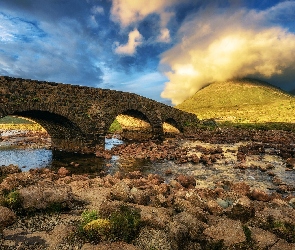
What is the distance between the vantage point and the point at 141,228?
4.96 meters

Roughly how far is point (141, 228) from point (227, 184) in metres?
6.10

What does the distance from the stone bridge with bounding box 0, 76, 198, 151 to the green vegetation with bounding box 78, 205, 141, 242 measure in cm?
1206

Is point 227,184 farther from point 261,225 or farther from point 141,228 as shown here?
point 141,228

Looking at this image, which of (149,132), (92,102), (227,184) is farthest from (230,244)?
(149,132)

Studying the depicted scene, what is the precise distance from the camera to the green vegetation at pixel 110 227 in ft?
15.0

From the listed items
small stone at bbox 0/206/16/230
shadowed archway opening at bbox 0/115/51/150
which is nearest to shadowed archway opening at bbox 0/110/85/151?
shadowed archway opening at bbox 0/115/51/150

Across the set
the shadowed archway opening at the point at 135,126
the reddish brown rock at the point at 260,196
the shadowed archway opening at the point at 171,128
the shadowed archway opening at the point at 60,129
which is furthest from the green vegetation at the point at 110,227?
the shadowed archway opening at the point at 171,128

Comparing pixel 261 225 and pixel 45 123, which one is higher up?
pixel 45 123

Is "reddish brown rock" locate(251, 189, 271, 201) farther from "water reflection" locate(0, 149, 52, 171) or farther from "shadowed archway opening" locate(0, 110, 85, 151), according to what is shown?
"shadowed archway opening" locate(0, 110, 85, 151)

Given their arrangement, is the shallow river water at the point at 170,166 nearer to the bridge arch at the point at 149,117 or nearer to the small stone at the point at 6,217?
the small stone at the point at 6,217

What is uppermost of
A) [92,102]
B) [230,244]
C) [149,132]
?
[92,102]

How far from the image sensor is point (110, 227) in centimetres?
464

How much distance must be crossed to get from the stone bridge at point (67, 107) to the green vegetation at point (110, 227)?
1206cm

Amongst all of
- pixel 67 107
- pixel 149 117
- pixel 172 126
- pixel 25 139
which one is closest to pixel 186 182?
pixel 67 107
